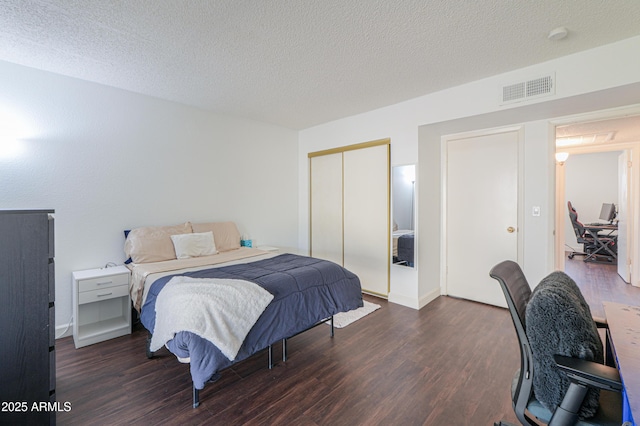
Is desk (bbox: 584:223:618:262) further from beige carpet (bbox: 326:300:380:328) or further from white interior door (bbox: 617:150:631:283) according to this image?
beige carpet (bbox: 326:300:380:328)

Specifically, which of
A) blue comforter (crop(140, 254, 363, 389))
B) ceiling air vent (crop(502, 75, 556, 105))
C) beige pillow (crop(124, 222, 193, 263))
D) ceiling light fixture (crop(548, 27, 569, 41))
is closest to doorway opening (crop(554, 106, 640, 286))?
ceiling air vent (crop(502, 75, 556, 105))

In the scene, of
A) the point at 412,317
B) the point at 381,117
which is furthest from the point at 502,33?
the point at 412,317

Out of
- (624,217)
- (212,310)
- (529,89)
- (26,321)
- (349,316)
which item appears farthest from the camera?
(624,217)

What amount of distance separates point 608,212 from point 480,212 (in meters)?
5.46

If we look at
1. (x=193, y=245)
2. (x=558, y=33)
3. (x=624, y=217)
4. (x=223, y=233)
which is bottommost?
(x=193, y=245)

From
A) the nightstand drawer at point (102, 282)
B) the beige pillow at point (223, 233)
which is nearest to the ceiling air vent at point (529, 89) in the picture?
the beige pillow at point (223, 233)

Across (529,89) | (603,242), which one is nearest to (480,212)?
(529,89)

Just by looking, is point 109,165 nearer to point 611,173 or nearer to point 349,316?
point 349,316

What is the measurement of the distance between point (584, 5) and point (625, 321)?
6.46 feet

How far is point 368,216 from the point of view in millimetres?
4172

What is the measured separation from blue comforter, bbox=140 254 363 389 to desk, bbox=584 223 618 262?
667 centimetres

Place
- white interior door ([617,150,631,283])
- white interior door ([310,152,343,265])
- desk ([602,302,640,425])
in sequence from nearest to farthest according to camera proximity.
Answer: desk ([602,302,640,425]) < white interior door ([617,150,631,283]) < white interior door ([310,152,343,265])

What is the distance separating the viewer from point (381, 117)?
393 centimetres

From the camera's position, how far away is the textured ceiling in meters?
1.92
